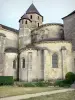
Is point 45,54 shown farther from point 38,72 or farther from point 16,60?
point 16,60

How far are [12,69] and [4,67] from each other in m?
1.56

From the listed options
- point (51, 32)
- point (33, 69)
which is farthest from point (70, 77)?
point (51, 32)

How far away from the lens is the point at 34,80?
30.1m

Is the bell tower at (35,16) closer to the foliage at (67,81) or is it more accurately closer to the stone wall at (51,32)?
the stone wall at (51,32)

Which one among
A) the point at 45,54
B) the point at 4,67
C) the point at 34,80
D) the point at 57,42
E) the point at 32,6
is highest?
the point at 32,6

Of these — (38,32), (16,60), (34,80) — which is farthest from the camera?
(38,32)

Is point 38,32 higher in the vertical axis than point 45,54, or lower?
higher

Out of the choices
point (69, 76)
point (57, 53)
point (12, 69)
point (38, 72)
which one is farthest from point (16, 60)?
point (69, 76)

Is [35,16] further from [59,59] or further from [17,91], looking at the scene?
[17,91]

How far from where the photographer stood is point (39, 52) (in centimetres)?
3105

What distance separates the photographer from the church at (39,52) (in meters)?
30.1

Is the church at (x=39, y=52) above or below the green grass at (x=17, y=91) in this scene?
above

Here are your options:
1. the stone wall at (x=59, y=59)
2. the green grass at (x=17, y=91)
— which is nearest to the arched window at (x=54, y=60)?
the stone wall at (x=59, y=59)

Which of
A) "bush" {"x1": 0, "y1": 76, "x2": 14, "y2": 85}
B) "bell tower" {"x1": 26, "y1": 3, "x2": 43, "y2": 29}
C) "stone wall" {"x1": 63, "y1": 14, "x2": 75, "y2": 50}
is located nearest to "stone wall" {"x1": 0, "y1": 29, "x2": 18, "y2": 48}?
"bell tower" {"x1": 26, "y1": 3, "x2": 43, "y2": 29}
